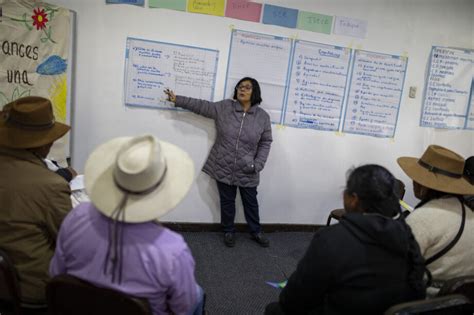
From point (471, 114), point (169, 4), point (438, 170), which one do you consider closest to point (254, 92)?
point (169, 4)

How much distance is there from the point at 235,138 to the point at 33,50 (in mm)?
1496

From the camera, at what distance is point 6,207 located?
121 cm

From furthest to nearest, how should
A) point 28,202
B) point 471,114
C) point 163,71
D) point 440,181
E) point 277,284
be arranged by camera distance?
1. point 471,114
2. point 163,71
3. point 277,284
4. point 440,181
5. point 28,202

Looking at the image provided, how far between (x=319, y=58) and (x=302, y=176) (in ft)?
3.50

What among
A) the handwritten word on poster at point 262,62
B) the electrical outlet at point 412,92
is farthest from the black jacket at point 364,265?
the electrical outlet at point 412,92

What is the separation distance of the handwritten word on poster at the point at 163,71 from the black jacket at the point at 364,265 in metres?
1.86

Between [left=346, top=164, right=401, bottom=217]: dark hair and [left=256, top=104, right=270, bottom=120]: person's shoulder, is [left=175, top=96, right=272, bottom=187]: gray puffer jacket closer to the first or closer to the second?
[left=256, top=104, right=270, bottom=120]: person's shoulder

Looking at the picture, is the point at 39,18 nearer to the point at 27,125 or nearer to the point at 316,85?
the point at 27,125

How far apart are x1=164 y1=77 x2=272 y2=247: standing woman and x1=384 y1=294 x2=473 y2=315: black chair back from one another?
5.63ft

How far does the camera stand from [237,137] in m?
2.66

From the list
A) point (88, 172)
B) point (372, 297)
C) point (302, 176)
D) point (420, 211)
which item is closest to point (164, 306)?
point (88, 172)

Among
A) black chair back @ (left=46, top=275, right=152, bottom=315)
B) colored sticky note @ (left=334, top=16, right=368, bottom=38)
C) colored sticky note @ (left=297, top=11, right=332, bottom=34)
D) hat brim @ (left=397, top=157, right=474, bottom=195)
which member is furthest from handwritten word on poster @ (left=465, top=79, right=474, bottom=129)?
black chair back @ (left=46, top=275, right=152, bottom=315)

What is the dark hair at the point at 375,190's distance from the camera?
1.17 metres

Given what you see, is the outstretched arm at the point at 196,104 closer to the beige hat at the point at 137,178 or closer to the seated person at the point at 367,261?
the beige hat at the point at 137,178
